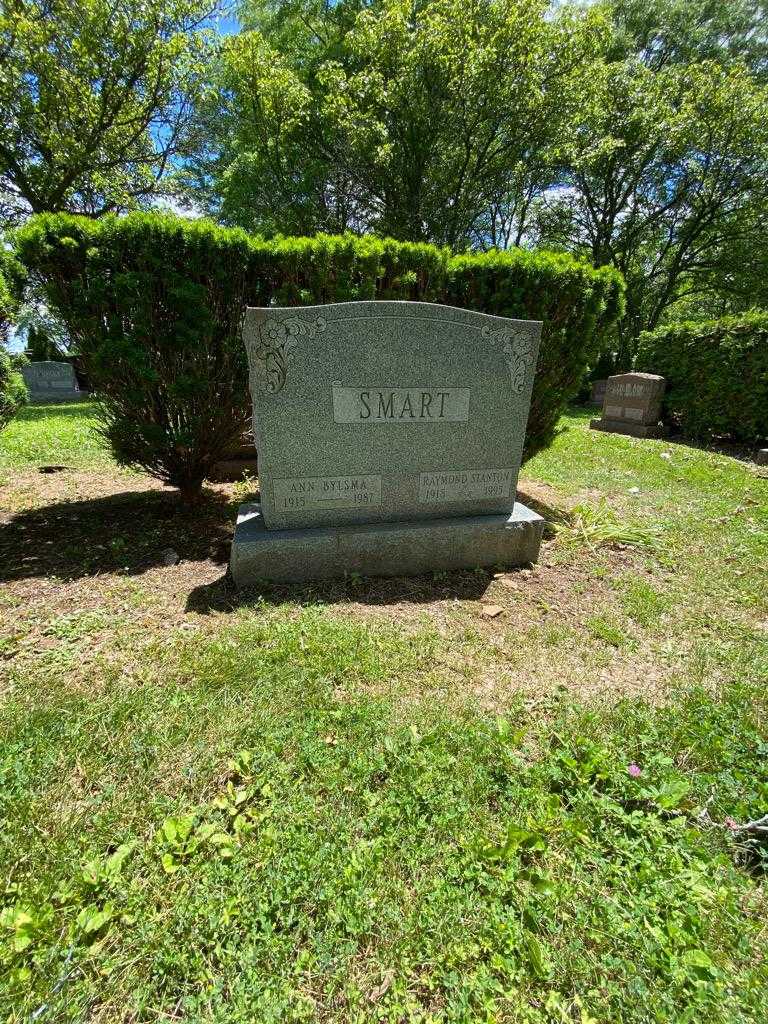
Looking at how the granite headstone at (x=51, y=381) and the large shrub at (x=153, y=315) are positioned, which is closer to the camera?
the large shrub at (x=153, y=315)

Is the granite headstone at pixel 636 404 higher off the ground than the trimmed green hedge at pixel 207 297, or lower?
lower

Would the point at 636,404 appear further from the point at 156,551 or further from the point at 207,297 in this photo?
the point at 156,551

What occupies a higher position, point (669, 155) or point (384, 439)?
point (669, 155)

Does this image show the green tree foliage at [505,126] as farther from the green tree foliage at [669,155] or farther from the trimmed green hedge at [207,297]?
the trimmed green hedge at [207,297]

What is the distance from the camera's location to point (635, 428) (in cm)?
991

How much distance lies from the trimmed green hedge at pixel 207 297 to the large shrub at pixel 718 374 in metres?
5.62

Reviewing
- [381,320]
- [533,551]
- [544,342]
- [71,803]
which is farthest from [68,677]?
[544,342]

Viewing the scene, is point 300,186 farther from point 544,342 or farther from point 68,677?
point 68,677

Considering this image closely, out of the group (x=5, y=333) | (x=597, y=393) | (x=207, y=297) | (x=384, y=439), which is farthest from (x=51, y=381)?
(x=597, y=393)

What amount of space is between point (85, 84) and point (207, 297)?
12335 mm

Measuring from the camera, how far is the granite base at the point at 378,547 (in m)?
3.27

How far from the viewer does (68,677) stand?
2369 millimetres

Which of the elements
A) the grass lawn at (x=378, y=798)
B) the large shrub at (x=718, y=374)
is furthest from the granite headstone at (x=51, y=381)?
the large shrub at (x=718, y=374)

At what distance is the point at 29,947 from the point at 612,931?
5.60ft
